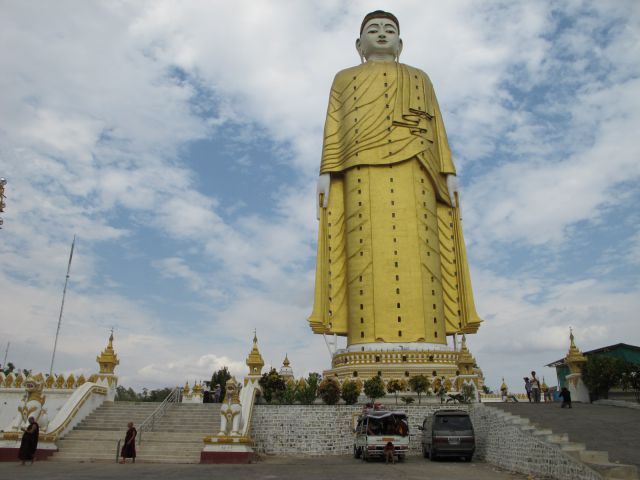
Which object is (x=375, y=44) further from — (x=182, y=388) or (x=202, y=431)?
(x=202, y=431)

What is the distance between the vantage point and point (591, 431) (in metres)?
14.3

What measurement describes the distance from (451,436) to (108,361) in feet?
42.2

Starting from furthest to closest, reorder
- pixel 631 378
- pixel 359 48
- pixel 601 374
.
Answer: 1. pixel 359 48
2. pixel 601 374
3. pixel 631 378

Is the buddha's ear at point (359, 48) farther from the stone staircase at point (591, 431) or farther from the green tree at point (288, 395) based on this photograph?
the stone staircase at point (591, 431)

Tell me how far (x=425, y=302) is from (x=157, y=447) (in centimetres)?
1675

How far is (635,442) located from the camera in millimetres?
12938

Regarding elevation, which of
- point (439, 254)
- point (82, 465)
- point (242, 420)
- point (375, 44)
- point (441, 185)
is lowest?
point (82, 465)

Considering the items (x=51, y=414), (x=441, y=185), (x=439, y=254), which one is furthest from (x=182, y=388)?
(x=441, y=185)

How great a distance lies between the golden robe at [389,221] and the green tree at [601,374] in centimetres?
894

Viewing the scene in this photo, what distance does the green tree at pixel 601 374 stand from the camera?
19344mm

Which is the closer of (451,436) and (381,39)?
(451,436)

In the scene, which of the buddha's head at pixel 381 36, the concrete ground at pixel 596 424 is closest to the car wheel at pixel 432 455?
the concrete ground at pixel 596 424

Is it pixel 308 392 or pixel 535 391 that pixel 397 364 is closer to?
pixel 535 391

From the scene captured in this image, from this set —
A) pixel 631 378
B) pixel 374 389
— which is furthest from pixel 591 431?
pixel 374 389
